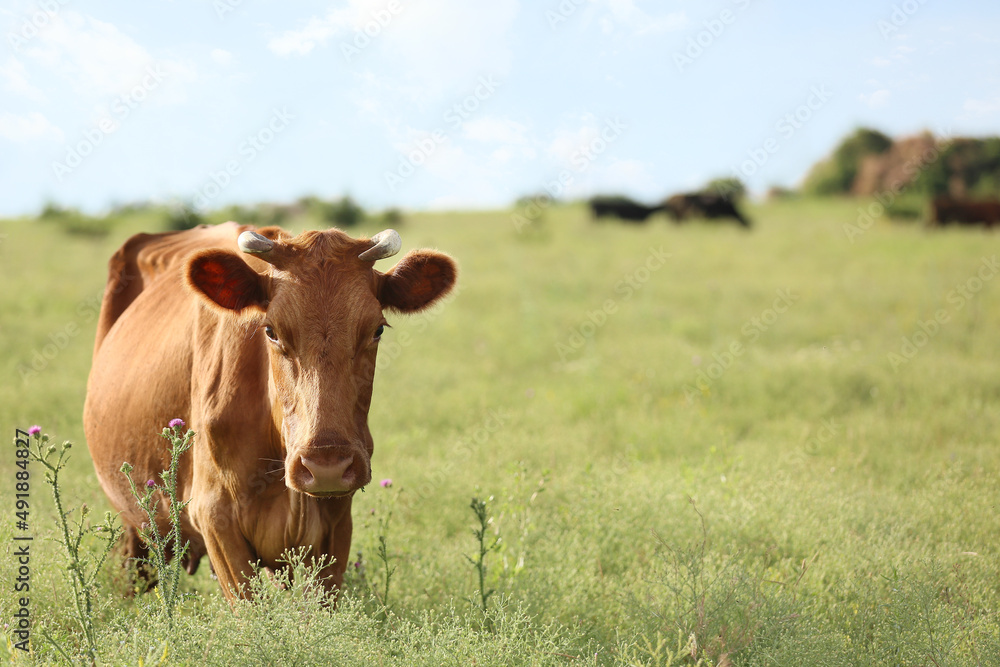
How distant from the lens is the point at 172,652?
2.62 m

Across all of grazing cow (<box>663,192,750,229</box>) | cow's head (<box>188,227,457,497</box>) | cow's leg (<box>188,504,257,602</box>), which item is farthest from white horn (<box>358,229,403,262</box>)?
grazing cow (<box>663,192,750,229</box>)

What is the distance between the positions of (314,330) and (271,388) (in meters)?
0.42

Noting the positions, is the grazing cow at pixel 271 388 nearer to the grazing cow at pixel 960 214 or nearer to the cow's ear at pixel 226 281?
the cow's ear at pixel 226 281

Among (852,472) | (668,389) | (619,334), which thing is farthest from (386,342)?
(852,472)

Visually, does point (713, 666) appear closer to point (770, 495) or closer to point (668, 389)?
point (770, 495)

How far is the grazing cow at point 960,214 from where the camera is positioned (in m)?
21.5

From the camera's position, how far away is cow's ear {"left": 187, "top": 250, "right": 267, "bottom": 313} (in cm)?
316

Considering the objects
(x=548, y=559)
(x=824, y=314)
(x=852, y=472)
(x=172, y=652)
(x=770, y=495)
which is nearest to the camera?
(x=172, y=652)

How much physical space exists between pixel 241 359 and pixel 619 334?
7775 mm

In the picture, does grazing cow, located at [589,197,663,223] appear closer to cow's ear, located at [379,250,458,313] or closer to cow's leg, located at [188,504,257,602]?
cow's ear, located at [379,250,458,313]

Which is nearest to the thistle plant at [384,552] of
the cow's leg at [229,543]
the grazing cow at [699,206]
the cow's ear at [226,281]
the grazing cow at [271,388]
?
the grazing cow at [271,388]

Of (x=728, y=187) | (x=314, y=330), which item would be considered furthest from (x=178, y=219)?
(x=728, y=187)

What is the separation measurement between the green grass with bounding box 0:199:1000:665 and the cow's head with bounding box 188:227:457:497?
21.8 inches

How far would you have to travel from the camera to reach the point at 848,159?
49000 mm
